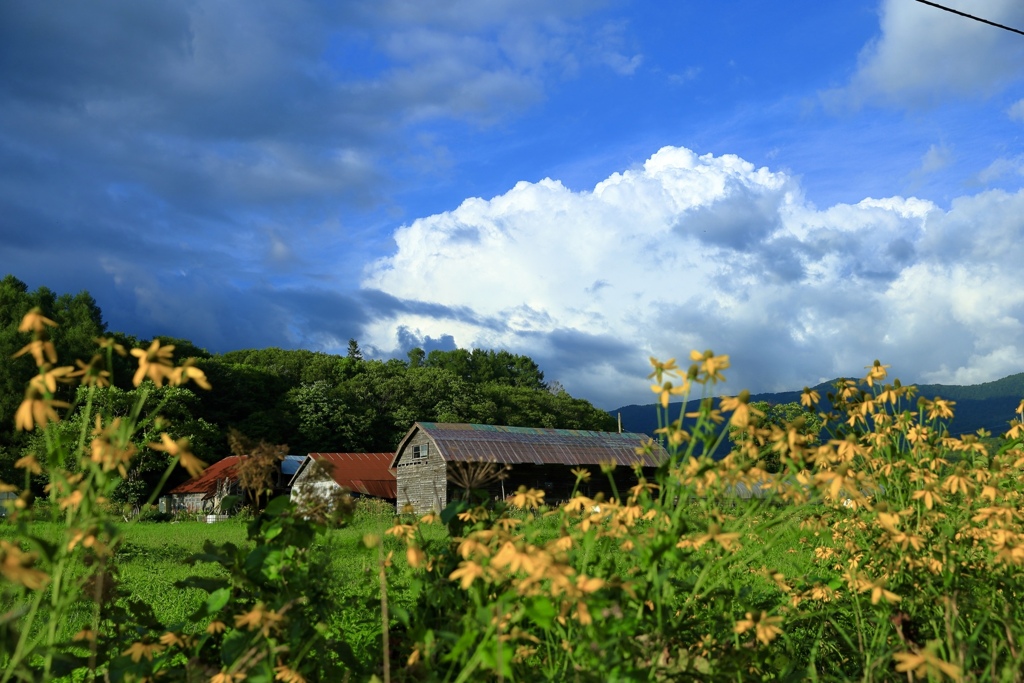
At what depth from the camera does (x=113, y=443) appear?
2.34 meters

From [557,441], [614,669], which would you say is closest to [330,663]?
[614,669]

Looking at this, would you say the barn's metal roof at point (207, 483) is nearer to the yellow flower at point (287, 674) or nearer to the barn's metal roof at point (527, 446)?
the barn's metal roof at point (527, 446)

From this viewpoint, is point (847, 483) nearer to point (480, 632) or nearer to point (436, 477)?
point (480, 632)

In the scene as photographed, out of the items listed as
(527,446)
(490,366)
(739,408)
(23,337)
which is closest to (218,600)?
(739,408)

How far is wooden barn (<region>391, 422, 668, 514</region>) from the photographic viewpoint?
96.3ft

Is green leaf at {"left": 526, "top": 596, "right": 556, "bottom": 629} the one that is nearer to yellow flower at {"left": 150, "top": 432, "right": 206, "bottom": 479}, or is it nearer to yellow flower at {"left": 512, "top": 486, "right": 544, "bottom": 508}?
yellow flower at {"left": 512, "top": 486, "right": 544, "bottom": 508}

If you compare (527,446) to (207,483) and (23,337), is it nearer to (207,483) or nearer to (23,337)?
(207,483)

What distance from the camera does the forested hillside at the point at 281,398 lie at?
122 feet

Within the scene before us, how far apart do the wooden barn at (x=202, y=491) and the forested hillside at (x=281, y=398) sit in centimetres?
96

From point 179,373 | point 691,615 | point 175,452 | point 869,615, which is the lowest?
point 869,615

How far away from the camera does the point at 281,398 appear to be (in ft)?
173

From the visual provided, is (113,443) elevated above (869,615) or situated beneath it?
elevated above

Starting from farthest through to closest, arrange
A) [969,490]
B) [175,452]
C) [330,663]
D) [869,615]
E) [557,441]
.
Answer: [557,441] < [869,615] < [969,490] < [330,663] < [175,452]

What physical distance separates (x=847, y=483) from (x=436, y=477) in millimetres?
29433
